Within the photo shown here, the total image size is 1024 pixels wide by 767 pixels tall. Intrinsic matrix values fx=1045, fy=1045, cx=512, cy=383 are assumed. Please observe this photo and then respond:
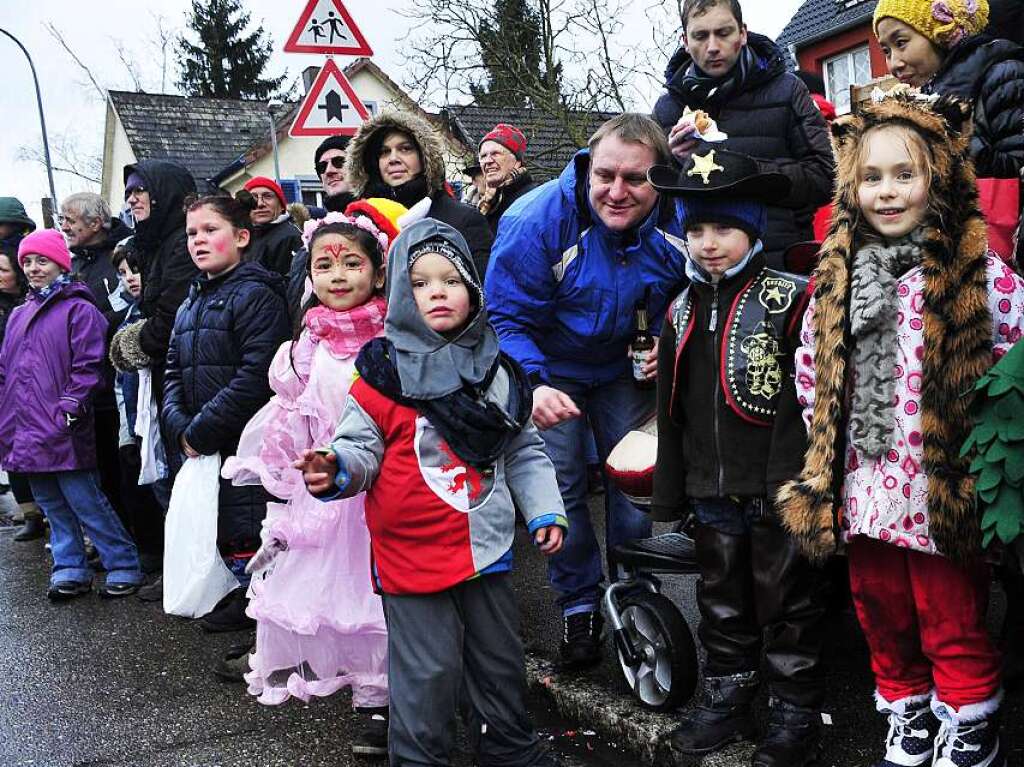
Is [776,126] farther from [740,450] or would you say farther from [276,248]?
[276,248]

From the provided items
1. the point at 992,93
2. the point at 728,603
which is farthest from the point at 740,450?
the point at 992,93

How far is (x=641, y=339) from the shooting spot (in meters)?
Result: 3.79

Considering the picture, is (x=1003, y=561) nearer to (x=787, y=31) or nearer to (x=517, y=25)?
(x=517, y=25)

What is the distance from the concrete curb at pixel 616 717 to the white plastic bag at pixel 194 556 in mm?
1469

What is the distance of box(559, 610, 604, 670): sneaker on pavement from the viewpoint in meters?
3.95

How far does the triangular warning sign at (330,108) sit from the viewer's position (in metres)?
6.75

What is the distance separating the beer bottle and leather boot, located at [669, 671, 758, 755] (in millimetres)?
1154

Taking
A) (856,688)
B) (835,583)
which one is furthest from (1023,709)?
(835,583)

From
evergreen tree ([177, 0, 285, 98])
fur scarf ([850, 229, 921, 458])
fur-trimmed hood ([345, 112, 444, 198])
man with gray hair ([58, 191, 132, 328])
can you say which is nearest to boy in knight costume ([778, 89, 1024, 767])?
fur scarf ([850, 229, 921, 458])

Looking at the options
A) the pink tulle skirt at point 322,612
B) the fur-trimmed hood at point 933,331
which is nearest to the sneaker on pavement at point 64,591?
the pink tulle skirt at point 322,612

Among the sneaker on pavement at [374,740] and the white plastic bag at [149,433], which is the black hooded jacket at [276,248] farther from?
the sneaker on pavement at [374,740]

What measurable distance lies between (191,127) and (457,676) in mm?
32934

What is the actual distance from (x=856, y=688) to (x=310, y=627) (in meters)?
1.88

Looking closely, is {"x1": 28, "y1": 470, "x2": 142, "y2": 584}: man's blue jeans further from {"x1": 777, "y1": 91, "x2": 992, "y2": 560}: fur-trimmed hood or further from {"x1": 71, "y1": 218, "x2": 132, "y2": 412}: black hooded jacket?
{"x1": 777, "y1": 91, "x2": 992, "y2": 560}: fur-trimmed hood
